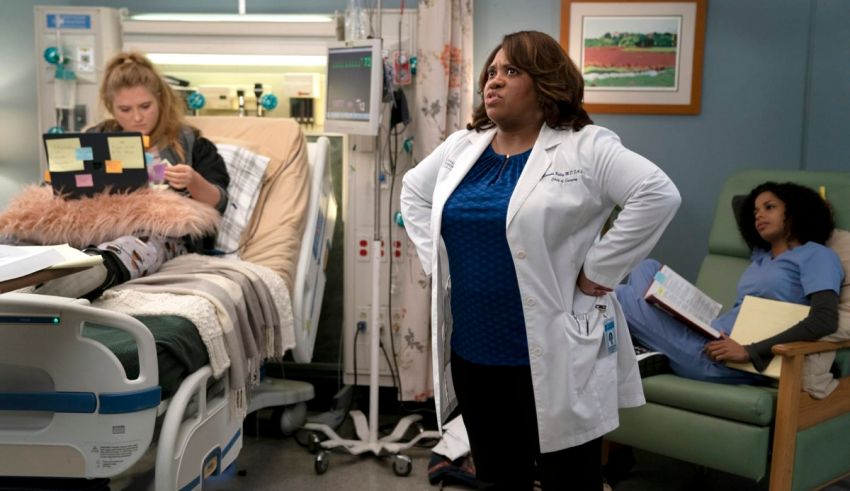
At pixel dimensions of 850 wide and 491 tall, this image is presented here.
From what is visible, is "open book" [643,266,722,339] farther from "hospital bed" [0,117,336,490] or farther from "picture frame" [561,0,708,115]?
"hospital bed" [0,117,336,490]

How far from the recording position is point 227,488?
108 inches

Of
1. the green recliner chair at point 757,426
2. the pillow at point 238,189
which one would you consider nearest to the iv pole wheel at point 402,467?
the green recliner chair at point 757,426

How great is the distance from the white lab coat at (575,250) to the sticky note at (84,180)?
1.52m

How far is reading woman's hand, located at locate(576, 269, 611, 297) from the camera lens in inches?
64.4

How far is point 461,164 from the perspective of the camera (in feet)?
5.73

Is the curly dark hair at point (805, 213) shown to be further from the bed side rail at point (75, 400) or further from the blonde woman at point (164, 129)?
the bed side rail at point (75, 400)

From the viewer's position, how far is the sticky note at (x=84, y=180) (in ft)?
8.34

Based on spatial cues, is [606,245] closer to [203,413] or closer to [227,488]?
[203,413]

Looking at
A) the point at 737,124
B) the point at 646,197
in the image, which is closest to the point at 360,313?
the point at 737,124

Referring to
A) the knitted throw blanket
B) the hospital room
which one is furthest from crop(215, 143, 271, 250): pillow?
the knitted throw blanket

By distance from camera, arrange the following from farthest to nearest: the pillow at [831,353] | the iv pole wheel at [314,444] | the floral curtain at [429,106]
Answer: the floral curtain at [429,106] → the iv pole wheel at [314,444] → the pillow at [831,353]

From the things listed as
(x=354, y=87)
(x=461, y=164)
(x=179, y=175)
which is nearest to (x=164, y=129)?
(x=179, y=175)

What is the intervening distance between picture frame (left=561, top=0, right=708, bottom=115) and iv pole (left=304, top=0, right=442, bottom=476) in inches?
35.0

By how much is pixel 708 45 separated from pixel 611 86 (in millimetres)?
419
